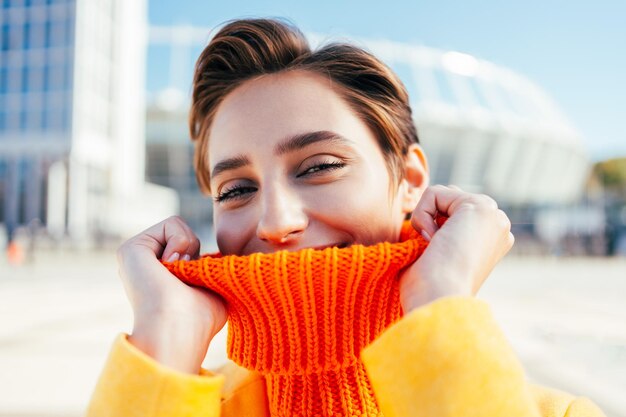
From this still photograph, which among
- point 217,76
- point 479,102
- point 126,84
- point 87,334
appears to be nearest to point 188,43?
point 126,84

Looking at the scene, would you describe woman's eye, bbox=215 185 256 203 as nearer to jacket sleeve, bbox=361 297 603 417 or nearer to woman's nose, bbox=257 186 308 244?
woman's nose, bbox=257 186 308 244

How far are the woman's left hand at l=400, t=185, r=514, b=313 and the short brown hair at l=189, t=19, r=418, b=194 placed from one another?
21cm

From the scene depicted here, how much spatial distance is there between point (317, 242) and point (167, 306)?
310 millimetres

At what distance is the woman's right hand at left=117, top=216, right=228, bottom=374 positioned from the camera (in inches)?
33.2

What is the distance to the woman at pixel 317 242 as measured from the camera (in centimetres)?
75

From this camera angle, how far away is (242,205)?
1090 mm

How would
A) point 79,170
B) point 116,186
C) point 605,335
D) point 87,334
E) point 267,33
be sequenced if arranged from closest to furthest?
point 267,33 < point 605,335 < point 87,334 < point 79,170 < point 116,186

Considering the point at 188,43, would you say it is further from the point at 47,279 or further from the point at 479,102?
the point at 47,279

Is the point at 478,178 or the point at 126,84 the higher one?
the point at 126,84

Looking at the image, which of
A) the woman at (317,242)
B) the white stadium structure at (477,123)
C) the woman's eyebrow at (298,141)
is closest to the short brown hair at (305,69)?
the woman at (317,242)

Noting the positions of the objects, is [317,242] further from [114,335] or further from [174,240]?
[114,335]

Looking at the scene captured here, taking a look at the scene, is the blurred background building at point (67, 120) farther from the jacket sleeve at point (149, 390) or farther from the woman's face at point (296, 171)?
the jacket sleeve at point (149, 390)

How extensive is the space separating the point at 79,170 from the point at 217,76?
1085 inches

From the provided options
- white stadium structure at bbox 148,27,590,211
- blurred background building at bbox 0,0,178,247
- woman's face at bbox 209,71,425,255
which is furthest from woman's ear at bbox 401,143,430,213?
white stadium structure at bbox 148,27,590,211
